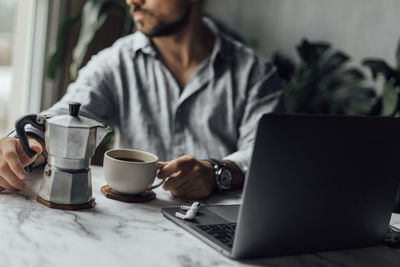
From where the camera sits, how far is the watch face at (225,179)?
132 cm

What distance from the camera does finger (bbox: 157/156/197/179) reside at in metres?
1.18

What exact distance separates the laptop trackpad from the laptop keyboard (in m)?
0.05

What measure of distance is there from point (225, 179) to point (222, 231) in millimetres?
372

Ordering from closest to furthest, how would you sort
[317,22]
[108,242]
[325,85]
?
[108,242] → [325,85] → [317,22]

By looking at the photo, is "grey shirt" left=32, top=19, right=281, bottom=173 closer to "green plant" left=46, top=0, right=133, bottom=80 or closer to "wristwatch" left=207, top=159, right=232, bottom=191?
"wristwatch" left=207, top=159, right=232, bottom=191

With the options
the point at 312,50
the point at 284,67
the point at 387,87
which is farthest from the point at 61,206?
the point at 284,67

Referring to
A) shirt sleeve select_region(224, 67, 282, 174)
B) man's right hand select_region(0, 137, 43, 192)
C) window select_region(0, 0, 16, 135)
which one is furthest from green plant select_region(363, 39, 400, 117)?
window select_region(0, 0, 16, 135)

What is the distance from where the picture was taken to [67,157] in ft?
3.34

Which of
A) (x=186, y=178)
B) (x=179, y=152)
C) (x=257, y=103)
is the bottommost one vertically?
(x=179, y=152)

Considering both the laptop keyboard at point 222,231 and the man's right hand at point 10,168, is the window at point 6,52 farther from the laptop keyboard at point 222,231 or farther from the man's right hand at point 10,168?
the laptop keyboard at point 222,231

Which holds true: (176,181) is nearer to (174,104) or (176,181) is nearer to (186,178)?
(186,178)

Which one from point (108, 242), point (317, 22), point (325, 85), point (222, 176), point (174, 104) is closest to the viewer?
point (108, 242)

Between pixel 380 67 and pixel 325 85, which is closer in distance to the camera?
pixel 380 67

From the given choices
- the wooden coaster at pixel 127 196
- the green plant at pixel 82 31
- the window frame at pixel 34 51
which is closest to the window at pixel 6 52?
the window frame at pixel 34 51
